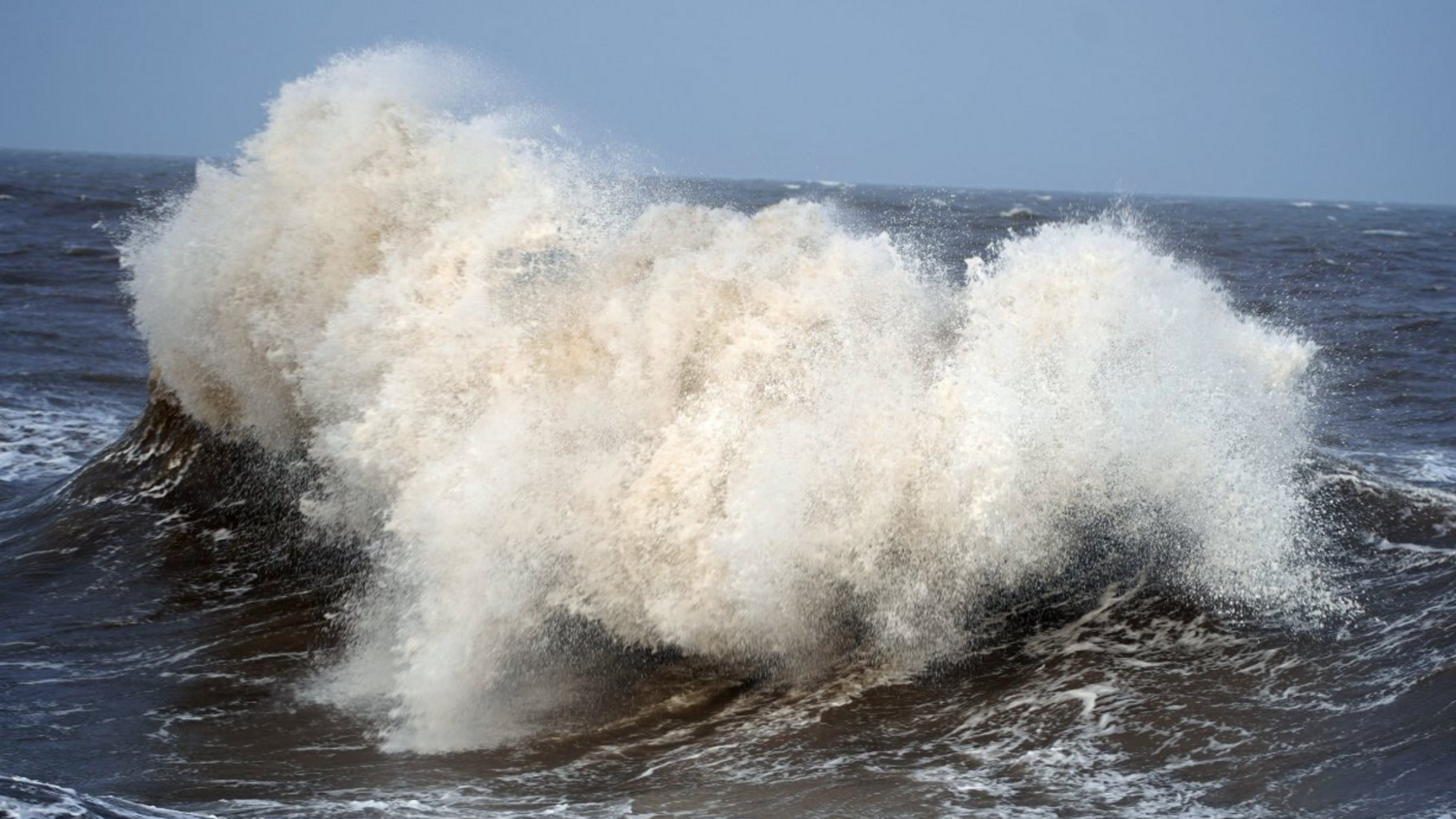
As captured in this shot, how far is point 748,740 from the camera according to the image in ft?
17.7

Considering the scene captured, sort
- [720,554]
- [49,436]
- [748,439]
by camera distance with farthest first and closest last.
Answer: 1. [49,436]
2. [748,439]
3. [720,554]

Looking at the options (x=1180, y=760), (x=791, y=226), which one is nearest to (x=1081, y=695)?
(x=1180, y=760)

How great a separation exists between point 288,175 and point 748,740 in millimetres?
5344

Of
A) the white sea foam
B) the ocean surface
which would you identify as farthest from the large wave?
the white sea foam

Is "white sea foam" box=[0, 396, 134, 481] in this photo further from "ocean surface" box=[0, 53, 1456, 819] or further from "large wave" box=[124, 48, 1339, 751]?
"large wave" box=[124, 48, 1339, 751]

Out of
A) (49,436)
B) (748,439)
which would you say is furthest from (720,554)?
(49,436)

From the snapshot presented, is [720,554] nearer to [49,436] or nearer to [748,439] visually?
[748,439]

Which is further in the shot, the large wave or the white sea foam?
the white sea foam

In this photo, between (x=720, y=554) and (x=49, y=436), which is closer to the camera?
(x=720, y=554)

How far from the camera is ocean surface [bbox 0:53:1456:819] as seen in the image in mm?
5098

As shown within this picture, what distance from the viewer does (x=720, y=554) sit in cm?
581

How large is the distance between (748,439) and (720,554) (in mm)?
563

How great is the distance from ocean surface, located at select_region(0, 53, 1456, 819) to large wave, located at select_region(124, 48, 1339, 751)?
0.07 feet

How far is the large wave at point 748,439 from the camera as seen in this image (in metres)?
5.91
